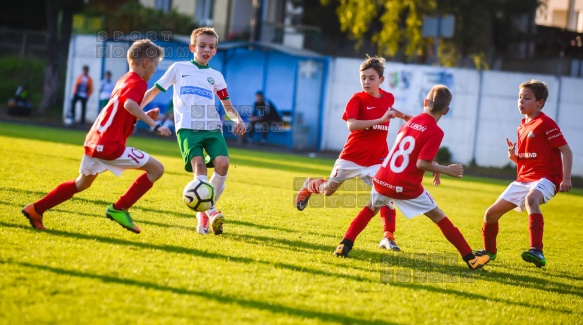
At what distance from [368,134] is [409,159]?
1569 mm

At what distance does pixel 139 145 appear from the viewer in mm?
20953

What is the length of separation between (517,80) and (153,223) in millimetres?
18872

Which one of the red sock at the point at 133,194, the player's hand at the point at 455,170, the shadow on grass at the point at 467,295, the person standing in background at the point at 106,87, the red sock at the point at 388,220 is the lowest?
the shadow on grass at the point at 467,295

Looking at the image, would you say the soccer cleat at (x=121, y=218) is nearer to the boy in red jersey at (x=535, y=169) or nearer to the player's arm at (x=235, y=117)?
the player's arm at (x=235, y=117)

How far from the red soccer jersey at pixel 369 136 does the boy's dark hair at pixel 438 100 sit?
1.14m

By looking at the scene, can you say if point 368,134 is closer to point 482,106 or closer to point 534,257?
point 534,257

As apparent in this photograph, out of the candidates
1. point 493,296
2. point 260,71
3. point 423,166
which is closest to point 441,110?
point 423,166

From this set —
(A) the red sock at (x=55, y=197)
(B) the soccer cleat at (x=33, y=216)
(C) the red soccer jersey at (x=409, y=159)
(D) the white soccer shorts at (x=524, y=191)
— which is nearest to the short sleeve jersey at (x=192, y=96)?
(A) the red sock at (x=55, y=197)

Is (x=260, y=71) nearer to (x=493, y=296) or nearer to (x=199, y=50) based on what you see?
(x=199, y=50)

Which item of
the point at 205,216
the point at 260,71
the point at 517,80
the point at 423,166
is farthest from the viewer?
the point at 260,71

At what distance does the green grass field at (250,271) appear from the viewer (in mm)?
4812

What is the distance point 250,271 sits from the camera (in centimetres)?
604

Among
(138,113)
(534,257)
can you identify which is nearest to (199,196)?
(138,113)

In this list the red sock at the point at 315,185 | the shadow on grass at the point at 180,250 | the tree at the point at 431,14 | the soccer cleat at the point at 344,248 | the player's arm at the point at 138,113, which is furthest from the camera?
the tree at the point at 431,14
